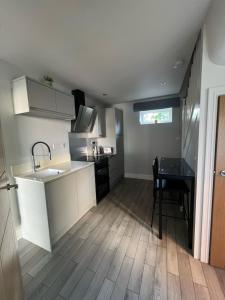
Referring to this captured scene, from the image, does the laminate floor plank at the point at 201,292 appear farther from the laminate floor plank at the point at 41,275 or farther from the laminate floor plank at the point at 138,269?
the laminate floor plank at the point at 41,275

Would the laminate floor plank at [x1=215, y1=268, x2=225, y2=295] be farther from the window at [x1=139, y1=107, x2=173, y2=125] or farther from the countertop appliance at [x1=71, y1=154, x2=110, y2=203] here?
the window at [x1=139, y1=107, x2=173, y2=125]

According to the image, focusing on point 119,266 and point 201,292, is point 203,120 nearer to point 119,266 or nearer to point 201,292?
point 201,292

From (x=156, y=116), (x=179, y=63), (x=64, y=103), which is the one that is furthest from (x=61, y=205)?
(x=156, y=116)

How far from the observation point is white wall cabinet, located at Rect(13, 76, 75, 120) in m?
1.83

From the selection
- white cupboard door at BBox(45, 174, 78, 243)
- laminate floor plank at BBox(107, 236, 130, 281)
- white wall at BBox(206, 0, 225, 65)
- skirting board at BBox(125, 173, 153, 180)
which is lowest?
laminate floor plank at BBox(107, 236, 130, 281)

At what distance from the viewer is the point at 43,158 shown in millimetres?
2357

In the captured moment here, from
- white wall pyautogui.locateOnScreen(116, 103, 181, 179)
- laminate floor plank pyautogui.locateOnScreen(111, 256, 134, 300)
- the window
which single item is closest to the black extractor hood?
white wall pyautogui.locateOnScreen(116, 103, 181, 179)

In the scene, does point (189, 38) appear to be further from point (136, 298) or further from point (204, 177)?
point (136, 298)

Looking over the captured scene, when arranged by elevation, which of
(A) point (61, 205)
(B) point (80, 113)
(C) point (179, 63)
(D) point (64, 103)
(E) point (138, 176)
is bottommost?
(E) point (138, 176)

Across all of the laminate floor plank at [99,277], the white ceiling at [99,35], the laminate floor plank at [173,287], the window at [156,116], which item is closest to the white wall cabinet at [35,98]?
the white ceiling at [99,35]

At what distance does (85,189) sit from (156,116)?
293cm

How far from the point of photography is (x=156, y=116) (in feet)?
13.4

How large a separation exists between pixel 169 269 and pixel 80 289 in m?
0.91

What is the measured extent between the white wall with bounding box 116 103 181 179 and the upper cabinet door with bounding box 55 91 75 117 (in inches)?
86.1
